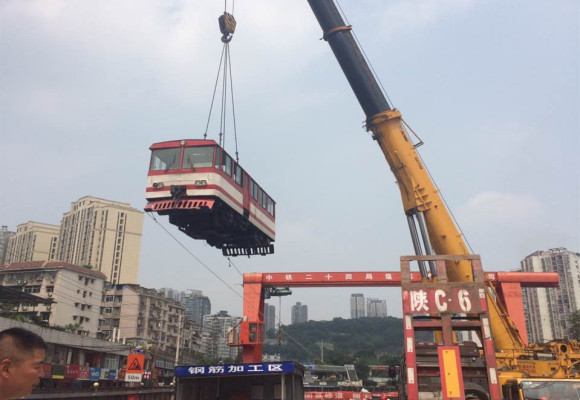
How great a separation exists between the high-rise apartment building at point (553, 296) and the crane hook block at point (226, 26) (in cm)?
7914

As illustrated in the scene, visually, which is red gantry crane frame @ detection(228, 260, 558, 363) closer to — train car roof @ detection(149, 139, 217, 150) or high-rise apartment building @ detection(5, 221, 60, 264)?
train car roof @ detection(149, 139, 217, 150)

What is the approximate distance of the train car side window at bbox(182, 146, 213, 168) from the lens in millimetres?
15156

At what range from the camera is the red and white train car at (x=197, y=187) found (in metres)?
14.9

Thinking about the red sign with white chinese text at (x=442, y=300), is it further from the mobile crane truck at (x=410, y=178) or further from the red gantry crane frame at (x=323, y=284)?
the red gantry crane frame at (x=323, y=284)

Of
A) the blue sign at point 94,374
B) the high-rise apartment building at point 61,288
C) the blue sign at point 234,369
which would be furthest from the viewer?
the high-rise apartment building at point 61,288

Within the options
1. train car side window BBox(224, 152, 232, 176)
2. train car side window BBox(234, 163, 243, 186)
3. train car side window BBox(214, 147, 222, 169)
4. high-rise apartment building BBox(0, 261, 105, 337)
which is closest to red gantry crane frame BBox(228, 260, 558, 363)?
train car side window BBox(234, 163, 243, 186)

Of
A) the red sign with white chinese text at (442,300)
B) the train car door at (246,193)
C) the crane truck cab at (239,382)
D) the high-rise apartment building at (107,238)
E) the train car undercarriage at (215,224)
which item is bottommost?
the crane truck cab at (239,382)

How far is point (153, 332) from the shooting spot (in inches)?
2736

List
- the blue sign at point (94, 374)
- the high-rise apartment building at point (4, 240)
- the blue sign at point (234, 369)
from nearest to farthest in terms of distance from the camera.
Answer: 1. the blue sign at point (234, 369)
2. the blue sign at point (94, 374)
3. the high-rise apartment building at point (4, 240)

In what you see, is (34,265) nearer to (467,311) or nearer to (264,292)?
(264,292)

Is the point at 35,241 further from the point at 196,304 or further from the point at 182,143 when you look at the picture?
the point at 182,143

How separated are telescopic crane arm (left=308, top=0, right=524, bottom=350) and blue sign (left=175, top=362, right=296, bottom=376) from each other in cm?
557

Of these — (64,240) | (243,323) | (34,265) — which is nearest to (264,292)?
(243,323)

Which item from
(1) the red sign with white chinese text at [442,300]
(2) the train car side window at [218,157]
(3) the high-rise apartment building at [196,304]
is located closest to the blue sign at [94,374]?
(2) the train car side window at [218,157]
